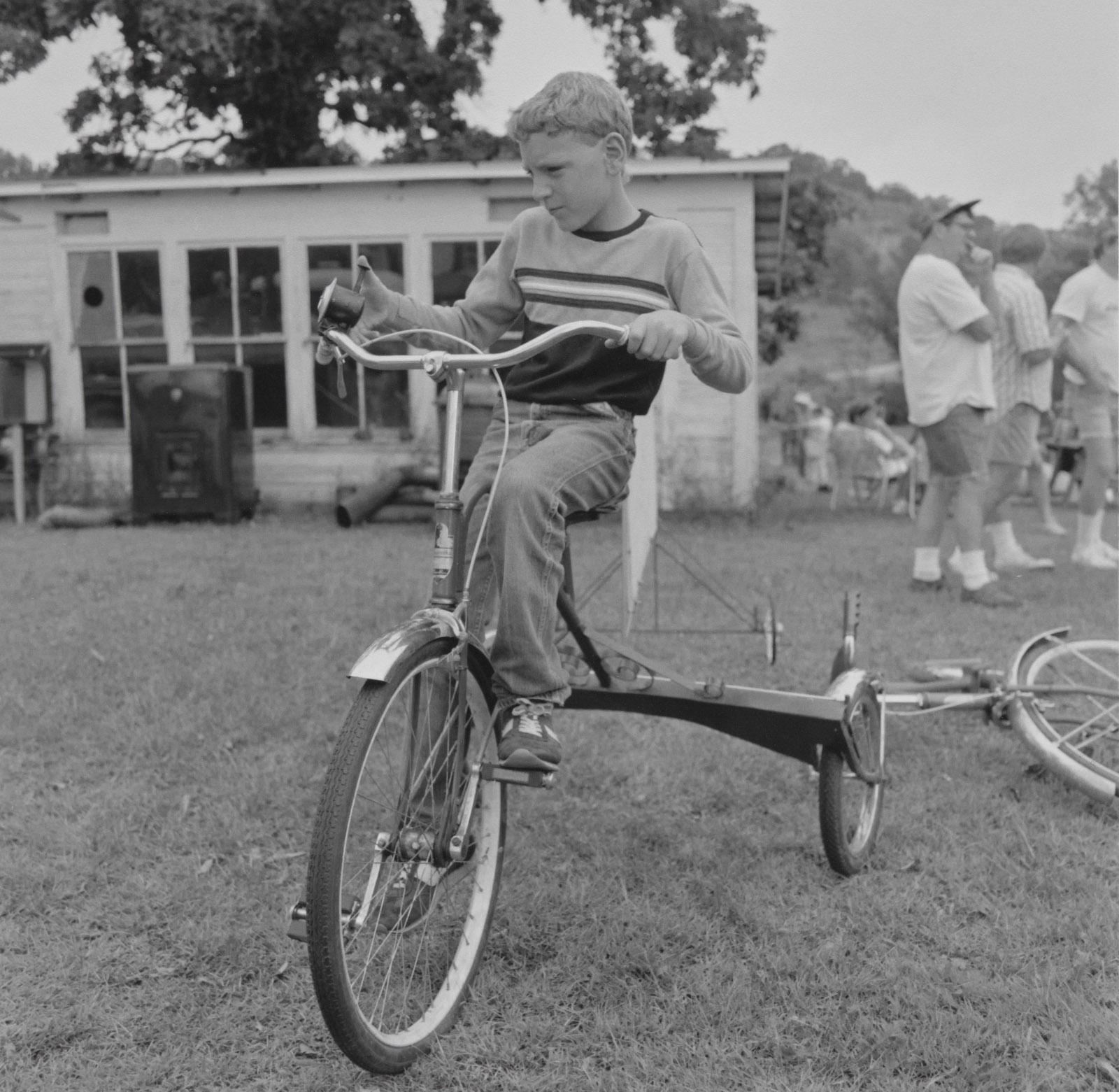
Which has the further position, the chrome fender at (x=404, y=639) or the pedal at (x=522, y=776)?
the pedal at (x=522, y=776)

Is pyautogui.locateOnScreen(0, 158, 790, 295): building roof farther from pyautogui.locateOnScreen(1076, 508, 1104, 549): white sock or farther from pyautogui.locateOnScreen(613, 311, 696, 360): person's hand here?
pyautogui.locateOnScreen(613, 311, 696, 360): person's hand

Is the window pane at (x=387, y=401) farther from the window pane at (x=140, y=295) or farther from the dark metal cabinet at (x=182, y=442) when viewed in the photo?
the window pane at (x=140, y=295)

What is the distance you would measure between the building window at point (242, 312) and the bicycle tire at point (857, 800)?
396 inches

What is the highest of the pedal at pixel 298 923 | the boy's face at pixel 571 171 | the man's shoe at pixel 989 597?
the boy's face at pixel 571 171

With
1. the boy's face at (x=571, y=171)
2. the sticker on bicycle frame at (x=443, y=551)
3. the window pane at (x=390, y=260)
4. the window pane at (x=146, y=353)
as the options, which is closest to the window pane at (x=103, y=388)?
the window pane at (x=146, y=353)

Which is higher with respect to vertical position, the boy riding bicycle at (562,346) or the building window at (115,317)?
the building window at (115,317)

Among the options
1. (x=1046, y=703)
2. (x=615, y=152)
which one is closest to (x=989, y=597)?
(x=1046, y=703)

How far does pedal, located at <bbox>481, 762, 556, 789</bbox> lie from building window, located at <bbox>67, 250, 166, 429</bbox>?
11145 mm

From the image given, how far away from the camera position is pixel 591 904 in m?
3.01

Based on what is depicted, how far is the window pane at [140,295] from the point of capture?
12.7 m

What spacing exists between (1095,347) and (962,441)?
1580 mm

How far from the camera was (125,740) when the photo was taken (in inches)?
165

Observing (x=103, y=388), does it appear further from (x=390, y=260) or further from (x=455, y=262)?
(x=455, y=262)

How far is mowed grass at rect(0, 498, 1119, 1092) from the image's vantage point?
237cm
